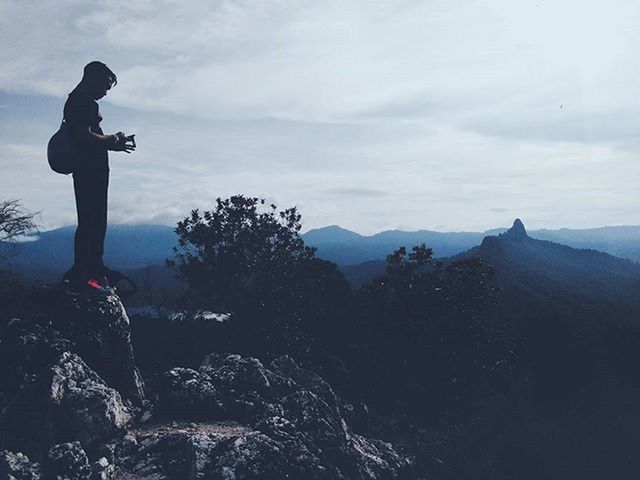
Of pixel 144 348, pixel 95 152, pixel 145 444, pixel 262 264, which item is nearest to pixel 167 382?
pixel 145 444

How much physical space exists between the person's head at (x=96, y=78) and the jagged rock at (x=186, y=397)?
8.76m

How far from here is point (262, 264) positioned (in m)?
28.8

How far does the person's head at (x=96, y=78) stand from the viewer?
13547 millimetres

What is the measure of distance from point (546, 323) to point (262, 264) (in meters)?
18.0

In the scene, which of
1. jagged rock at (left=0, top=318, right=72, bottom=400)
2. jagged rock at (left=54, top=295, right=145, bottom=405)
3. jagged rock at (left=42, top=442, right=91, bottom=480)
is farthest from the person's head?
jagged rock at (left=42, top=442, right=91, bottom=480)

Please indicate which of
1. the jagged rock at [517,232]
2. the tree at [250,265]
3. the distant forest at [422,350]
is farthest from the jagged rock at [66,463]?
the jagged rock at [517,232]

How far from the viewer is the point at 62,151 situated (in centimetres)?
1349

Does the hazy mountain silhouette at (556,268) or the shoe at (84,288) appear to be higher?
the shoe at (84,288)

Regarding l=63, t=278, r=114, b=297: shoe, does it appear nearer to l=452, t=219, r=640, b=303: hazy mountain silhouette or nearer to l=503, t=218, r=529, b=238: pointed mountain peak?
l=452, t=219, r=640, b=303: hazy mountain silhouette

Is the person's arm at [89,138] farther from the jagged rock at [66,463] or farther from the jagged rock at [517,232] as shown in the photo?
the jagged rock at [517,232]

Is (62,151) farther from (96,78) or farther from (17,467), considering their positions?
(17,467)

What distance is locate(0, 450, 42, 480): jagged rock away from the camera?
36.6ft

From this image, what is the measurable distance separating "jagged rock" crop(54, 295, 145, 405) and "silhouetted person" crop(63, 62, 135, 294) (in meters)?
0.81

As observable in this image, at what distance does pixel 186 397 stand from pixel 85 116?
28.7 feet
